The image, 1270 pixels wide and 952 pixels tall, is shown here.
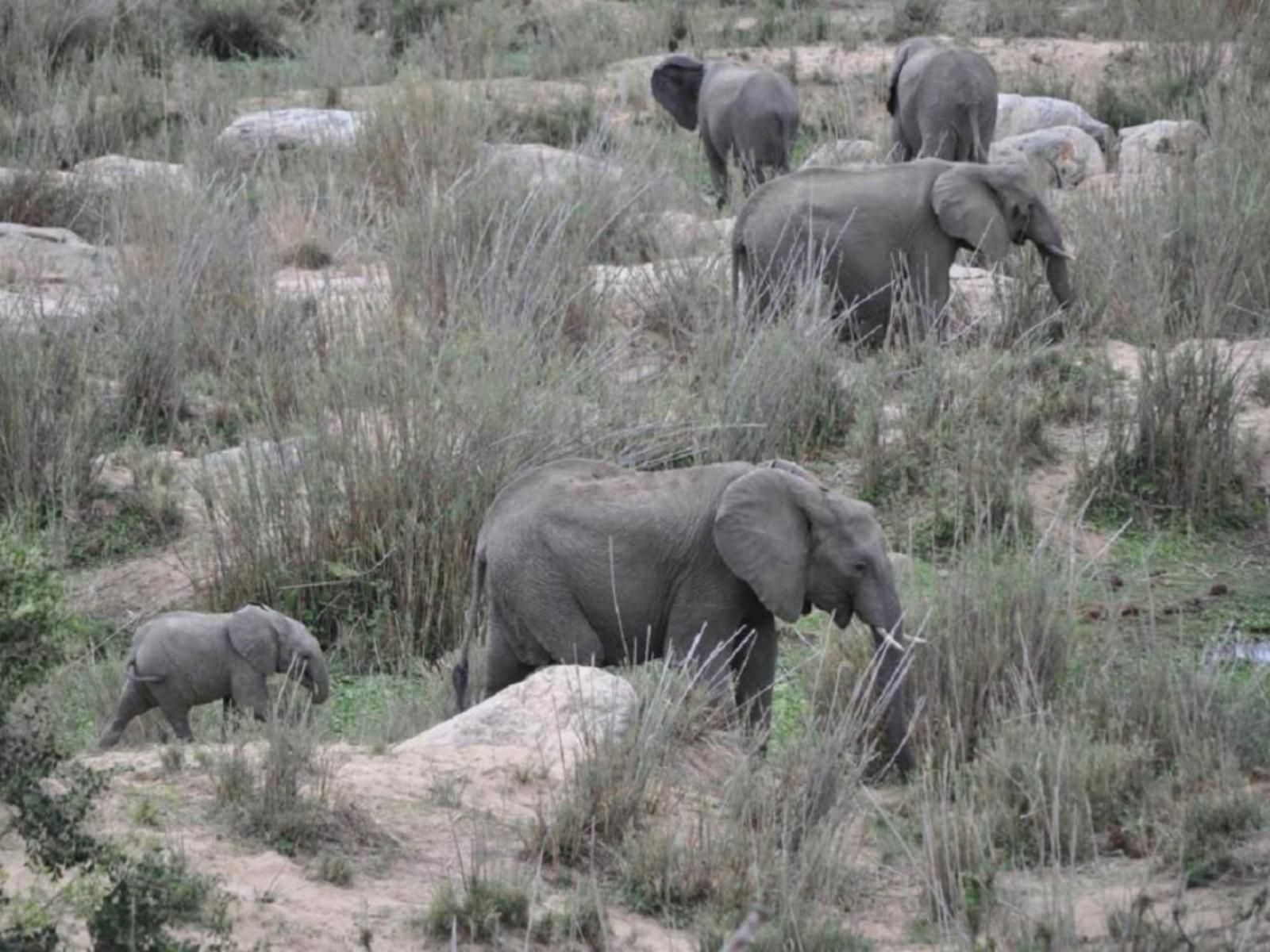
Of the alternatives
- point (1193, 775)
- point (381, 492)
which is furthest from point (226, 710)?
point (1193, 775)

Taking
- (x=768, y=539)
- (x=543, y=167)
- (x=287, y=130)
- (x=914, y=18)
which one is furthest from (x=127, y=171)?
(x=914, y=18)

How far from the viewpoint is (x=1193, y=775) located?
6.30 metres

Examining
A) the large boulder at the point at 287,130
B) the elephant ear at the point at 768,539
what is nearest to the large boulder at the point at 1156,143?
the large boulder at the point at 287,130

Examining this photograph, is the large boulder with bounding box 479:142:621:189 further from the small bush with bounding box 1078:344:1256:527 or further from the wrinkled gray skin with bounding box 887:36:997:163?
the small bush with bounding box 1078:344:1256:527

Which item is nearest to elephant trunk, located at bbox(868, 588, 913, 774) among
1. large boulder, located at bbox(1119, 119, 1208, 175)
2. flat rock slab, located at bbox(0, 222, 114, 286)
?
flat rock slab, located at bbox(0, 222, 114, 286)

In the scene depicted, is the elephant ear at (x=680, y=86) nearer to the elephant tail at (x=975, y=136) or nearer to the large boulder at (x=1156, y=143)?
the elephant tail at (x=975, y=136)

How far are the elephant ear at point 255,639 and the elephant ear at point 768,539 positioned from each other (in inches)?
60.0

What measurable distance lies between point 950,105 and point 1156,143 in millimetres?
2154

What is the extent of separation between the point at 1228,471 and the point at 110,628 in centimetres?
475

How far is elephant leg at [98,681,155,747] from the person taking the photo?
24.1 feet

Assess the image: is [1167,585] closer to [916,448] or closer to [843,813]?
[916,448]

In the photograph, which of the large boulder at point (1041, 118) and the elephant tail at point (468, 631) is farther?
the large boulder at point (1041, 118)

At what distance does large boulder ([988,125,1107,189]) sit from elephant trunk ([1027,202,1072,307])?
14.2ft

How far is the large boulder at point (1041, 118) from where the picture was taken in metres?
18.1
